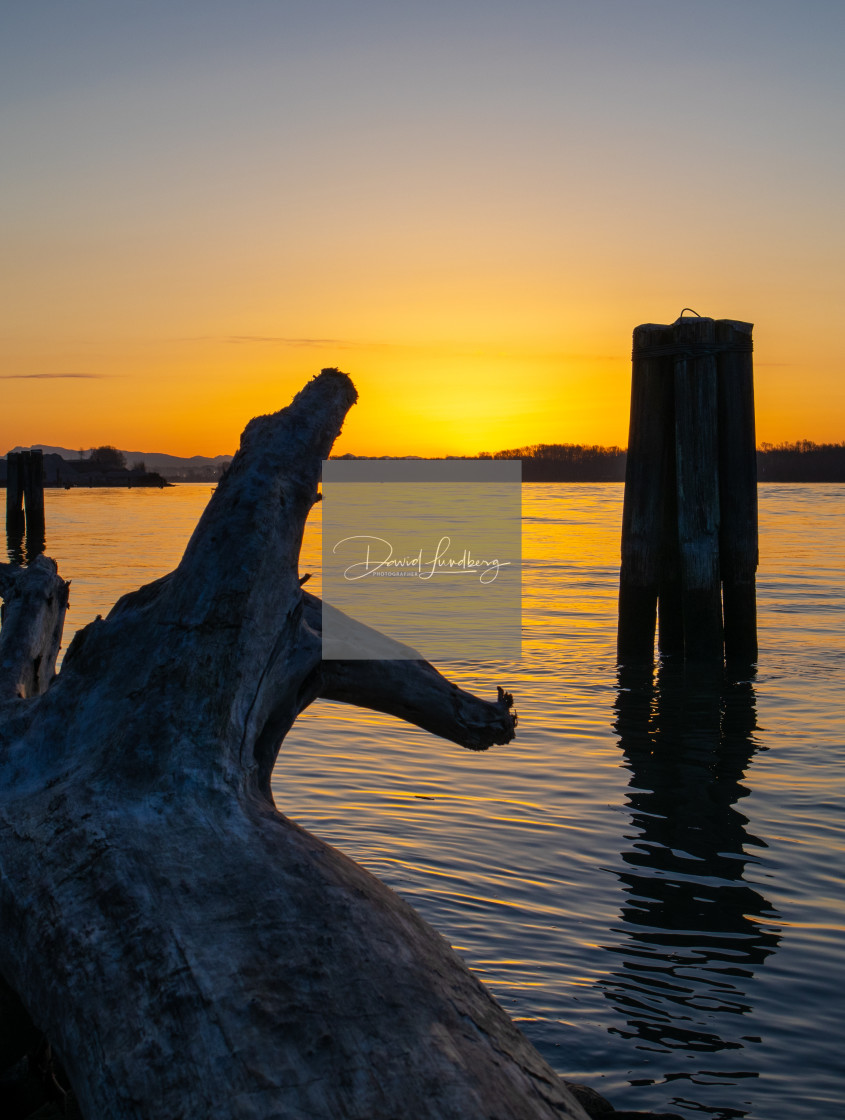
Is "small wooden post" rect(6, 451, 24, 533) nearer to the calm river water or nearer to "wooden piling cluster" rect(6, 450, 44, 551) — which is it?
"wooden piling cluster" rect(6, 450, 44, 551)

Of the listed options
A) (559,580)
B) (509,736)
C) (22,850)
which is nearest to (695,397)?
(509,736)

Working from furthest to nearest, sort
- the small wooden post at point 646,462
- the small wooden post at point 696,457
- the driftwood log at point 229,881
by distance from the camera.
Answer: the small wooden post at point 646,462, the small wooden post at point 696,457, the driftwood log at point 229,881

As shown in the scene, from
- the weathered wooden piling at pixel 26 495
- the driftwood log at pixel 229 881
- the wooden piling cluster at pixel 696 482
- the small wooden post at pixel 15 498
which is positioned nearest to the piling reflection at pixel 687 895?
the driftwood log at pixel 229 881

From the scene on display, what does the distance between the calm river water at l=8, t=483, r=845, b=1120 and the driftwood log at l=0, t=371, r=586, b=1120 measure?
1.10 m

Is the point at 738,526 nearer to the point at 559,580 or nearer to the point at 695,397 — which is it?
the point at 695,397

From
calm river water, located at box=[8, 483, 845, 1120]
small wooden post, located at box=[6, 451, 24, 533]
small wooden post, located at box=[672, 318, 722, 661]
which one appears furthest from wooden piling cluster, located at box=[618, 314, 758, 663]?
small wooden post, located at box=[6, 451, 24, 533]

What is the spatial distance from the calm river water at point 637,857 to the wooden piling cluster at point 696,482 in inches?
27.4

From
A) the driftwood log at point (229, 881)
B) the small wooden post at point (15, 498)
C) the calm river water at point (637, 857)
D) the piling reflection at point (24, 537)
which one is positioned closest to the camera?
the driftwood log at point (229, 881)

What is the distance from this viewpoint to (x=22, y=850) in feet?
8.55

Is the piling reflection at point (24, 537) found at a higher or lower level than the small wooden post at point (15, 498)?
lower

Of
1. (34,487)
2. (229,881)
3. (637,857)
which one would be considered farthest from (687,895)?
(34,487)

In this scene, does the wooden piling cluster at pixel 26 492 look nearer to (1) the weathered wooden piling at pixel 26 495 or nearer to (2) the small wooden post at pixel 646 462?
(1) the weathered wooden piling at pixel 26 495

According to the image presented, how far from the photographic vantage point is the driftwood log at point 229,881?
1.97m

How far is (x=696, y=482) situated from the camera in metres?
8.77
